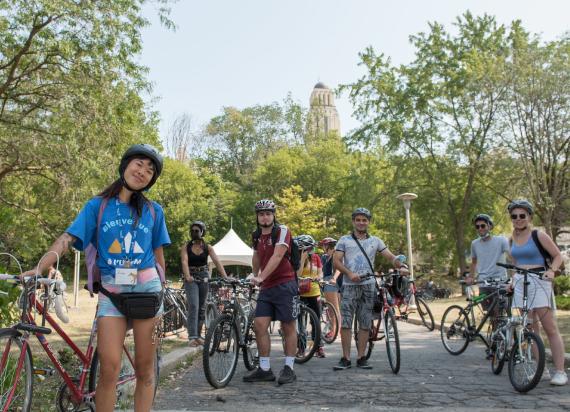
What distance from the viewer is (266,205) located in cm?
568

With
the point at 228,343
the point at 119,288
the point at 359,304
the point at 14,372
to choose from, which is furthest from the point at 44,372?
the point at 359,304

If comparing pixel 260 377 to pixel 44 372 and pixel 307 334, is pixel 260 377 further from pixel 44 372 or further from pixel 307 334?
pixel 44 372

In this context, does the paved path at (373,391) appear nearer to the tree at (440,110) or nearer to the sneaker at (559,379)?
the sneaker at (559,379)

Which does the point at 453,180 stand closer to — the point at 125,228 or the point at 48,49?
the point at 48,49

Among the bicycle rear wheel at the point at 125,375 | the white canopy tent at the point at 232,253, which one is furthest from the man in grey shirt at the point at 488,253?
the white canopy tent at the point at 232,253

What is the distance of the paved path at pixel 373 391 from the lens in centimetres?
439

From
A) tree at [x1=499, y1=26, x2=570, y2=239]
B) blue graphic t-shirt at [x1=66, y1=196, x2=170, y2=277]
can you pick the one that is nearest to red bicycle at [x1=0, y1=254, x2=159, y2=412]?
blue graphic t-shirt at [x1=66, y1=196, x2=170, y2=277]

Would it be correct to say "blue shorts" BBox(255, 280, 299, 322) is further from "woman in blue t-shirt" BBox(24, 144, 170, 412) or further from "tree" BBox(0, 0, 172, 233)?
"tree" BBox(0, 0, 172, 233)

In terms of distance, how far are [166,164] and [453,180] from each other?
1122 inches

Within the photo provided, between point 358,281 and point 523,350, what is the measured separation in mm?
1952

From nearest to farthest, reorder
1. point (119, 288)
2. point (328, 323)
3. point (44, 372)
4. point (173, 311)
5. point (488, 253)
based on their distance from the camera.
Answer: point (119, 288), point (44, 372), point (488, 253), point (328, 323), point (173, 311)

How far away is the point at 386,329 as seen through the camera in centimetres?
598

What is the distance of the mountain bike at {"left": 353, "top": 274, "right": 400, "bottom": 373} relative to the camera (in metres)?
5.80

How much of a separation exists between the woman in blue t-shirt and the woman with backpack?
4075mm
